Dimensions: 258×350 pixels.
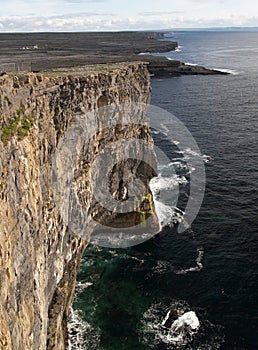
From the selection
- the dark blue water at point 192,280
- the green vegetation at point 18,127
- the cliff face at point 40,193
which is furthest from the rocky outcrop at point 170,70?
the green vegetation at point 18,127

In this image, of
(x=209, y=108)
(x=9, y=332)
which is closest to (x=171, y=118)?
(x=209, y=108)

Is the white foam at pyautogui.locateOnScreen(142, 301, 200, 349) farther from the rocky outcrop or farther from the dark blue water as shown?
the rocky outcrop

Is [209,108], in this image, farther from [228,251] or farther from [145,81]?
[228,251]

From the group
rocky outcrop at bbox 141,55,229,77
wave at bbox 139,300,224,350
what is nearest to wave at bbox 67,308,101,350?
wave at bbox 139,300,224,350

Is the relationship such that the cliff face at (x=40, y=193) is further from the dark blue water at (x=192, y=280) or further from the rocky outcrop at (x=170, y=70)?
the rocky outcrop at (x=170, y=70)

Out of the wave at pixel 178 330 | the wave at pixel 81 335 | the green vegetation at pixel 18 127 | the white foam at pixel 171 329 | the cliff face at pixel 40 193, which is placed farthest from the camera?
the white foam at pixel 171 329

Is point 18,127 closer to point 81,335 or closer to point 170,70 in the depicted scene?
point 81,335

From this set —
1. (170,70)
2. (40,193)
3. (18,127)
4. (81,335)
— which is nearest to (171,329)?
(81,335)
